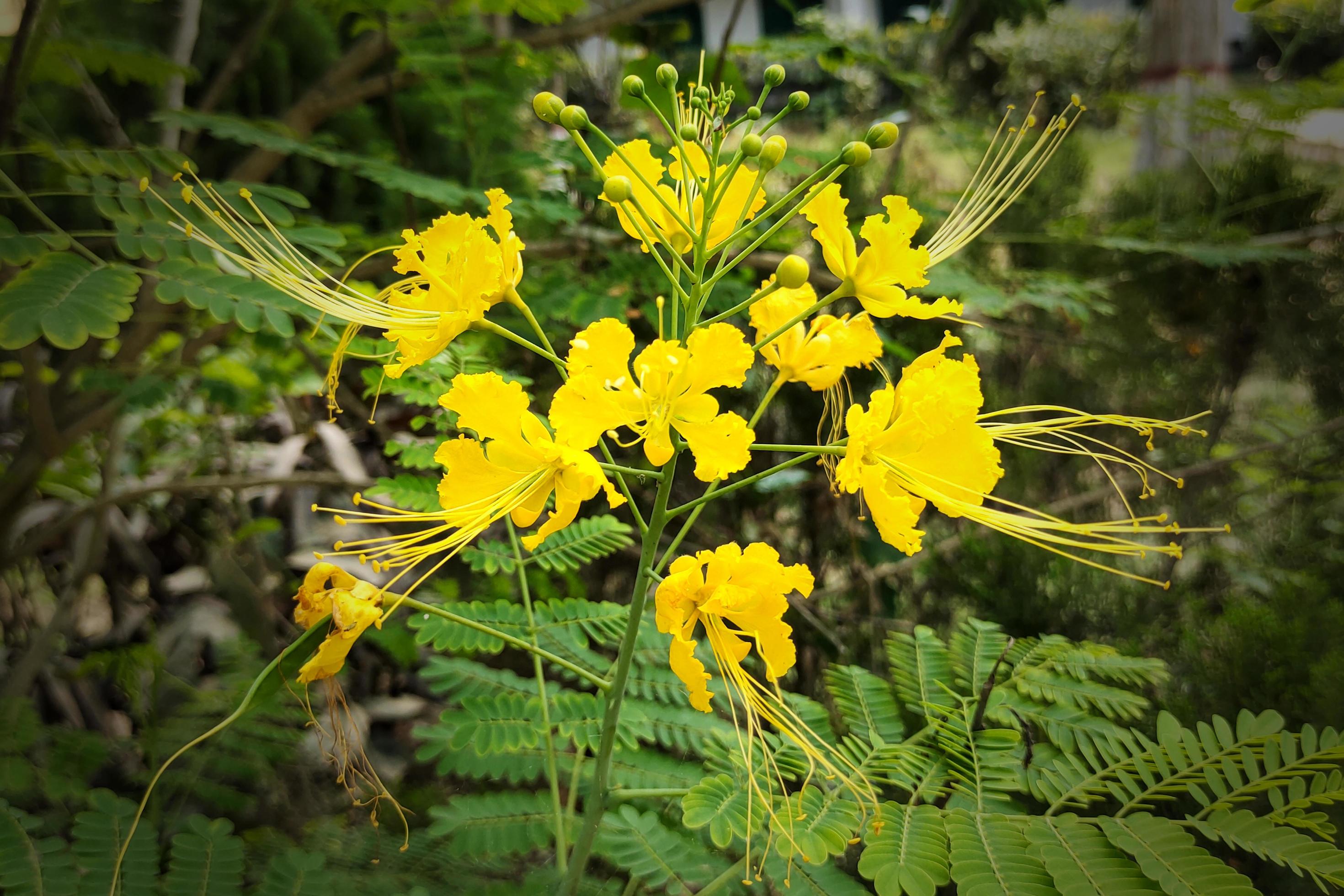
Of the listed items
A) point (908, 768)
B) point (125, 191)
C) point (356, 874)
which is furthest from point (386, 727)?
point (908, 768)

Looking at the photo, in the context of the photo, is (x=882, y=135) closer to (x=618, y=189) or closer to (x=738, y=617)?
(x=618, y=189)

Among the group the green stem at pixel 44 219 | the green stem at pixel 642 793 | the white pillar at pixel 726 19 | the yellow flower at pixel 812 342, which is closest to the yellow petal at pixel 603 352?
the yellow flower at pixel 812 342

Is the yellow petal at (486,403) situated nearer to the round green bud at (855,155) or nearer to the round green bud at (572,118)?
the round green bud at (572,118)

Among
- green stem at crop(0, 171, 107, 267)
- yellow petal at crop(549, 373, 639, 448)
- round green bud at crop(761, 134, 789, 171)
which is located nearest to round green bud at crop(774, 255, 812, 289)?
round green bud at crop(761, 134, 789, 171)

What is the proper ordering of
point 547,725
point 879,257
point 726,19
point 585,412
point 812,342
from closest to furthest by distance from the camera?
1. point 585,412
2. point 879,257
3. point 812,342
4. point 547,725
5. point 726,19

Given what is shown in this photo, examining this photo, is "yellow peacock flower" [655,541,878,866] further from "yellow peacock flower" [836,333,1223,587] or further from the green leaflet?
the green leaflet

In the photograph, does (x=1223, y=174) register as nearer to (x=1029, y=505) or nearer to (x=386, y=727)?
(x=1029, y=505)

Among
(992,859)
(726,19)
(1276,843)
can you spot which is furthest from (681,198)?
(726,19)
